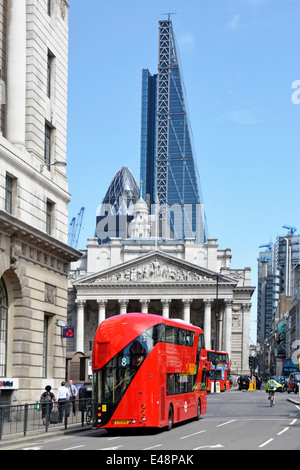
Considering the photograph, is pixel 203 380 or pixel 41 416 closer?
pixel 41 416

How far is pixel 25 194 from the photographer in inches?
1474

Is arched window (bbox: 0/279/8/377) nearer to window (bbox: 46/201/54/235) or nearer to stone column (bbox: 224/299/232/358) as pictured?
window (bbox: 46/201/54/235)

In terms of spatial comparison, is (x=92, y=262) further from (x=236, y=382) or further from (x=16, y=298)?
(x=16, y=298)

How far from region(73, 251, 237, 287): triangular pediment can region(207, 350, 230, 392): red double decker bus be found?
3007cm

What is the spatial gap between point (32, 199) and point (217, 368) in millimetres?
58537

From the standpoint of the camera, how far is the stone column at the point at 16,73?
36812 millimetres

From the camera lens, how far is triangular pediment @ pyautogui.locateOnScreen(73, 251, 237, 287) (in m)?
130

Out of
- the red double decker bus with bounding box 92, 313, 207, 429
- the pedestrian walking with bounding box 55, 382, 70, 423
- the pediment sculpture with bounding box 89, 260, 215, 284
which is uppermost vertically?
the pediment sculpture with bounding box 89, 260, 215, 284

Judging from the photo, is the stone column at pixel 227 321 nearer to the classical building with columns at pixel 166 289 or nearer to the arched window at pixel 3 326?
the classical building with columns at pixel 166 289

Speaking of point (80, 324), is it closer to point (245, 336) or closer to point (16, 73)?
point (245, 336)

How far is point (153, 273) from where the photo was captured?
131m

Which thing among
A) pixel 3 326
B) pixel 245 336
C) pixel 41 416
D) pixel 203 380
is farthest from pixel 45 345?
pixel 245 336

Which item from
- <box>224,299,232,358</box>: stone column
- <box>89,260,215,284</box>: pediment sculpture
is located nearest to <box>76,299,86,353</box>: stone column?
<box>89,260,215,284</box>: pediment sculpture

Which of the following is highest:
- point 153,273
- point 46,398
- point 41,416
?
point 153,273
